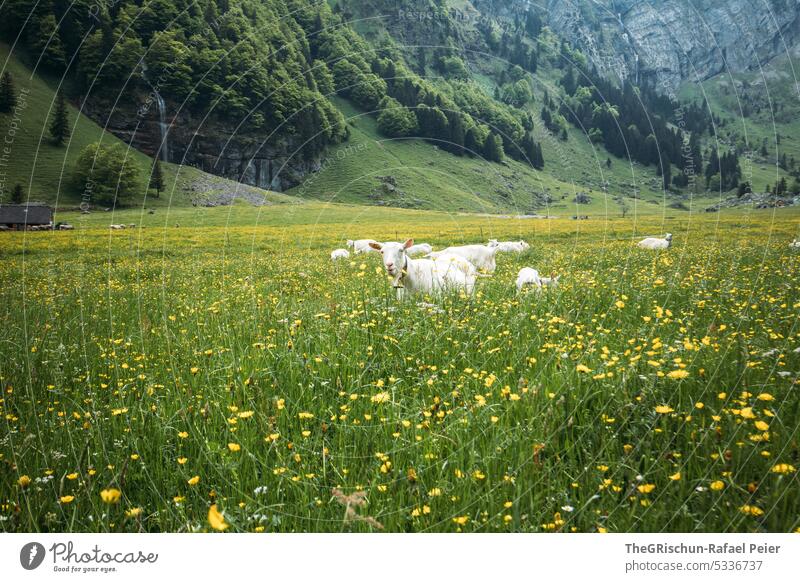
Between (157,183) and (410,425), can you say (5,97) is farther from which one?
(157,183)

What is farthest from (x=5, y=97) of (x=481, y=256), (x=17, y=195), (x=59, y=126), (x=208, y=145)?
(x=208, y=145)

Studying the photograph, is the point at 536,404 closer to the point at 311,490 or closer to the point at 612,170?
the point at 311,490

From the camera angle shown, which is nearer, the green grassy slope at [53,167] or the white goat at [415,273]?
the white goat at [415,273]

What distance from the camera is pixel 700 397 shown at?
377 cm

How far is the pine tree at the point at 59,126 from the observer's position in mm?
77000

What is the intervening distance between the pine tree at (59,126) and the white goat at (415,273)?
89.8 meters

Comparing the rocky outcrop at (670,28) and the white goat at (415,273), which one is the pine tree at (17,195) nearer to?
the rocky outcrop at (670,28)

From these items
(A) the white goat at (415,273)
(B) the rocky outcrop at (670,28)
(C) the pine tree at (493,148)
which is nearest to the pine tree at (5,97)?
(A) the white goat at (415,273)

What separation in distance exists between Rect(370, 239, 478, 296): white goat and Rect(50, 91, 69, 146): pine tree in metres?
89.8

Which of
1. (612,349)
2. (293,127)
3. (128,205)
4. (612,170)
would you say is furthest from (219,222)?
(612,170)

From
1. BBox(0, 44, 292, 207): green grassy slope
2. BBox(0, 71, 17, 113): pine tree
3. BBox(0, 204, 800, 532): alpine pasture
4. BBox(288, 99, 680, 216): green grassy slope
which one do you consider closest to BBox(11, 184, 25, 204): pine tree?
BBox(0, 44, 292, 207): green grassy slope

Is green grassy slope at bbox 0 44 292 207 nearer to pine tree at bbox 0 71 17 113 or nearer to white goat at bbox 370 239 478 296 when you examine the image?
pine tree at bbox 0 71 17 113

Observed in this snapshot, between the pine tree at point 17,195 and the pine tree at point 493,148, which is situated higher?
the pine tree at point 493,148

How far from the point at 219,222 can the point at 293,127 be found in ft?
201
